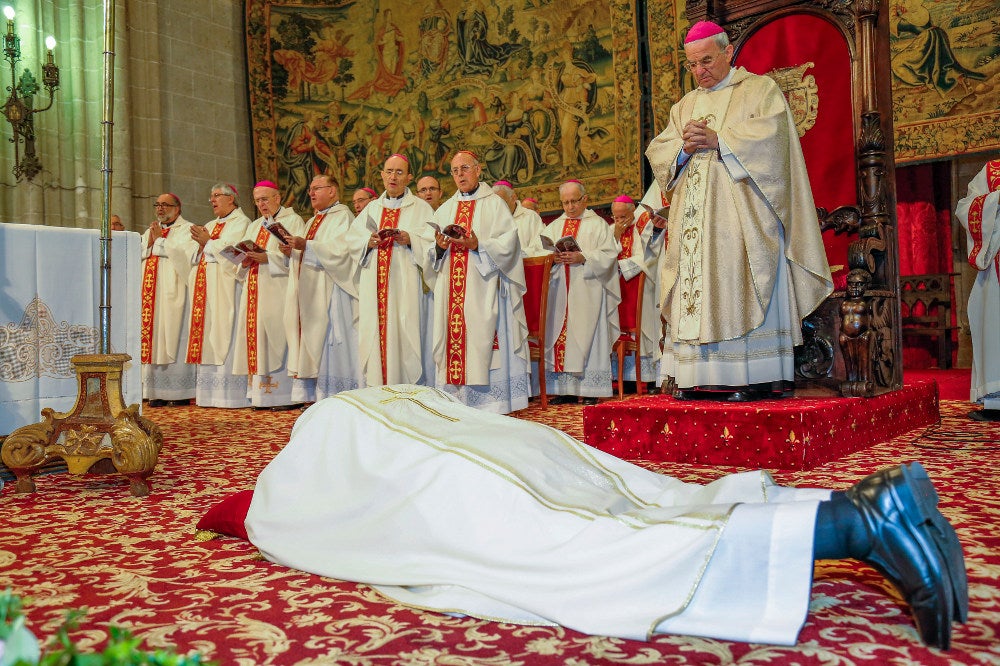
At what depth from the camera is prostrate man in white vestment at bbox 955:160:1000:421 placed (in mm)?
5789

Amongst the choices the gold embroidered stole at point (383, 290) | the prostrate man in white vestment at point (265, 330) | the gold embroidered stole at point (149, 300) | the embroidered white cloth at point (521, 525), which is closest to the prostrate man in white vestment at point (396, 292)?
the gold embroidered stole at point (383, 290)

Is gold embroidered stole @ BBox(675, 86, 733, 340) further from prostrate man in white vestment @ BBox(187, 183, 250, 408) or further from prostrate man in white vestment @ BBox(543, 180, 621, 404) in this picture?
prostrate man in white vestment @ BBox(187, 183, 250, 408)

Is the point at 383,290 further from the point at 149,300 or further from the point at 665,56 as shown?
the point at 665,56

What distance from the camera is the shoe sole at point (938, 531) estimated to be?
181 centimetres

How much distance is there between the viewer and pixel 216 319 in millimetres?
9125

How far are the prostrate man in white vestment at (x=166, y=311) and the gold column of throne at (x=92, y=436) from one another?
18.2ft

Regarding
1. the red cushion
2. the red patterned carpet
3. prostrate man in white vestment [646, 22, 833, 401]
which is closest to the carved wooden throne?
prostrate man in white vestment [646, 22, 833, 401]

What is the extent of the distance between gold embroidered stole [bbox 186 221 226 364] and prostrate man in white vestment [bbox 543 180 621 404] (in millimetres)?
3672

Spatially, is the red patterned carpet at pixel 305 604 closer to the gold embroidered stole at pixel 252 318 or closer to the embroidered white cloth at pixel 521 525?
the embroidered white cloth at pixel 521 525

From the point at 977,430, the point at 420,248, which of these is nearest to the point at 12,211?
the point at 420,248

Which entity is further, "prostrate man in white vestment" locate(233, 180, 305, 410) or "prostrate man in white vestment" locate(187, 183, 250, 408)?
"prostrate man in white vestment" locate(187, 183, 250, 408)

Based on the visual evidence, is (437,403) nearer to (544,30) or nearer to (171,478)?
(171,478)

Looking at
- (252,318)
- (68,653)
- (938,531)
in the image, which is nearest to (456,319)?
(252,318)

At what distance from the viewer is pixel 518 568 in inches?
84.0
